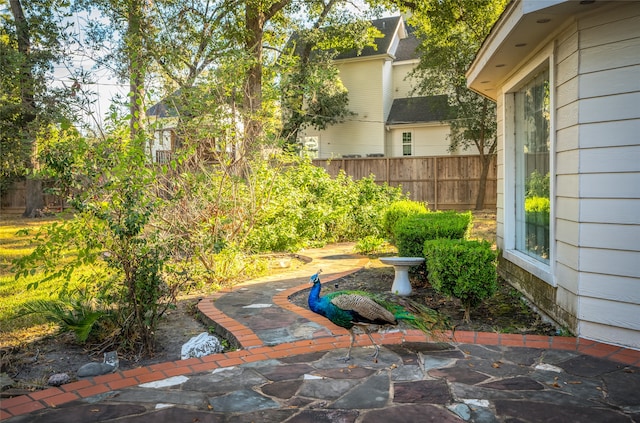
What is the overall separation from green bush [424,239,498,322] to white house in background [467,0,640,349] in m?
0.54

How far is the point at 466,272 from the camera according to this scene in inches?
180

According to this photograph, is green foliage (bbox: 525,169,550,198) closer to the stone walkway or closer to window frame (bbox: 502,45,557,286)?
window frame (bbox: 502,45,557,286)

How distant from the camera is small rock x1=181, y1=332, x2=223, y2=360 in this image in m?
3.91

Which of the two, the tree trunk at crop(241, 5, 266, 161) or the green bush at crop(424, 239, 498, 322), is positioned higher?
A: the tree trunk at crop(241, 5, 266, 161)

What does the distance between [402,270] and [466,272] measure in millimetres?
1366

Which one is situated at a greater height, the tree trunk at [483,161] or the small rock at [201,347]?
the tree trunk at [483,161]

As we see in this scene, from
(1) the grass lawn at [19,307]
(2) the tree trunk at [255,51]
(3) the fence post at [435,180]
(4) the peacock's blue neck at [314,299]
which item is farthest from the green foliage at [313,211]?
(3) the fence post at [435,180]

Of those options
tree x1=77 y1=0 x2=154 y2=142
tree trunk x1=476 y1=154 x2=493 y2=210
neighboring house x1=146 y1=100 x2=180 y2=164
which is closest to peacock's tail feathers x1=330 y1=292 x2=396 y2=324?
neighboring house x1=146 y1=100 x2=180 y2=164

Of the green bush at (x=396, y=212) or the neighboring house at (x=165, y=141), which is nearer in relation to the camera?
the neighboring house at (x=165, y=141)

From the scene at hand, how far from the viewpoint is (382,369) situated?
3.52 meters

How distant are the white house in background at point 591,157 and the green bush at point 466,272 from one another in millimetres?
544

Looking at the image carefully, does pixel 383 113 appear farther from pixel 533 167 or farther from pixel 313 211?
pixel 533 167

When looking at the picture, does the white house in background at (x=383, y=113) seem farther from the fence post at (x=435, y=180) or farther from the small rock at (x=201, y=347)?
the small rock at (x=201, y=347)

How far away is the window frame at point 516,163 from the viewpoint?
448 cm
